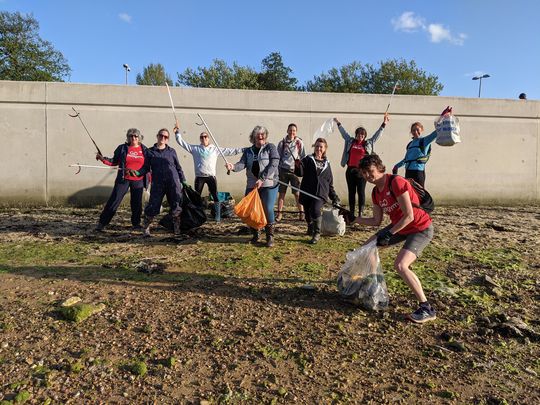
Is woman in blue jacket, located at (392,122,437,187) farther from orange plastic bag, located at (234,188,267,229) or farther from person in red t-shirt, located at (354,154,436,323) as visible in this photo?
person in red t-shirt, located at (354,154,436,323)

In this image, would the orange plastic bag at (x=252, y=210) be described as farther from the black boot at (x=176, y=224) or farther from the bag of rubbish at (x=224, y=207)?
the bag of rubbish at (x=224, y=207)

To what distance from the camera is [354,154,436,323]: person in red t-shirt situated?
3424 mm

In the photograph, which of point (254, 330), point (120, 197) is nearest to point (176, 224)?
point (120, 197)

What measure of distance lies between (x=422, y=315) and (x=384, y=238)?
69 centimetres

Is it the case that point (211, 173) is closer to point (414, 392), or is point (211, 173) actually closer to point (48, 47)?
point (414, 392)

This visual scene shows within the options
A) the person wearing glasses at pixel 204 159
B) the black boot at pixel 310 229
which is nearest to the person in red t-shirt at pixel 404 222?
the black boot at pixel 310 229

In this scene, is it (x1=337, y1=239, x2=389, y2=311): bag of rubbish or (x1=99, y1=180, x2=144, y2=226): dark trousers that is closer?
(x1=337, y1=239, x2=389, y2=311): bag of rubbish

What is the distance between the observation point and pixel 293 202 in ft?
30.6

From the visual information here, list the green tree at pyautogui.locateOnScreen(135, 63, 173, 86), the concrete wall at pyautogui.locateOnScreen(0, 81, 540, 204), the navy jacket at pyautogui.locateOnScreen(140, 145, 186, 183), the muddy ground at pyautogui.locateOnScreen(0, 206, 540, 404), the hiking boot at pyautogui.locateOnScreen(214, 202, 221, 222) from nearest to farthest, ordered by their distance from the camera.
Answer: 1. the muddy ground at pyautogui.locateOnScreen(0, 206, 540, 404)
2. the navy jacket at pyautogui.locateOnScreen(140, 145, 186, 183)
3. the hiking boot at pyautogui.locateOnScreen(214, 202, 221, 222)
4. the concrete wall at pyautogui.locateOnScreen(0, 81, 540, 204)
5. the green tree at pyautogui.locateOnScreen(135, 63, 173, 86)

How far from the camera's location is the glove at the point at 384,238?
355 cm

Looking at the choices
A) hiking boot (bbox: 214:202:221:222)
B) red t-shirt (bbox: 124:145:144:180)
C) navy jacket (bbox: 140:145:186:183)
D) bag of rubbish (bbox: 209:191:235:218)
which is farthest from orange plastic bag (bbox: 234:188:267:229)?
bag of rubbish (bbox: 209:191:235:218)

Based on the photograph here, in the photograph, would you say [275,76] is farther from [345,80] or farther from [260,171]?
[260,171]

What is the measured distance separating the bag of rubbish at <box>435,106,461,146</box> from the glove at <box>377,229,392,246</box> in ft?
11.4

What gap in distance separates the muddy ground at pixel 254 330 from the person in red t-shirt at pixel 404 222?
27cm
